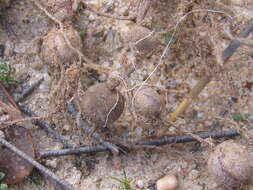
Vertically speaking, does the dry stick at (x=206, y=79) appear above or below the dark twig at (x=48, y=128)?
above

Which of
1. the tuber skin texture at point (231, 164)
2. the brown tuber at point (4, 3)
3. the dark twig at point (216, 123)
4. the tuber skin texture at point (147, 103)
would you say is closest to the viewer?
the tuber skin texture at point (231, 164)

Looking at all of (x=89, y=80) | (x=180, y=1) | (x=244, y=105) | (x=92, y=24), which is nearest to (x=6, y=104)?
(x=89, y=80)

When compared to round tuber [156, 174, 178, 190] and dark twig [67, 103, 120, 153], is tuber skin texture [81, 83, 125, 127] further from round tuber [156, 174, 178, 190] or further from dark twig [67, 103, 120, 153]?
round tuber [156, 174, 178, 190]

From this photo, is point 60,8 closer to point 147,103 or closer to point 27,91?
point 27,91

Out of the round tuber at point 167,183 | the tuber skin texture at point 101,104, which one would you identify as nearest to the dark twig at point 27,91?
the tuber skin texture at point 101,104

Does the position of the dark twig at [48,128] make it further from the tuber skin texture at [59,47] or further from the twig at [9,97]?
the tuber skin texture at [59,47]

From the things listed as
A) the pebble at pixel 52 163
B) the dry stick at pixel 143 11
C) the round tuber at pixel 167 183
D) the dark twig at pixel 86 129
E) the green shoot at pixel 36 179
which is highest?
the dry stick at pixel 143 11
